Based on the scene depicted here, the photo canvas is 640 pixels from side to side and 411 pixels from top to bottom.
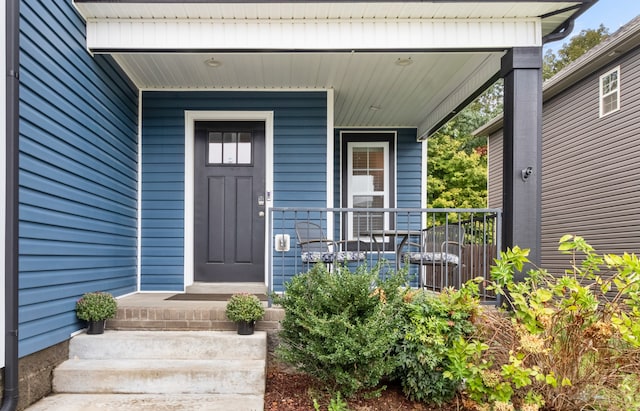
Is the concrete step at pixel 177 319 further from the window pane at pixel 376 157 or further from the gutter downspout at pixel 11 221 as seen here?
the window pane at pixel 376 157

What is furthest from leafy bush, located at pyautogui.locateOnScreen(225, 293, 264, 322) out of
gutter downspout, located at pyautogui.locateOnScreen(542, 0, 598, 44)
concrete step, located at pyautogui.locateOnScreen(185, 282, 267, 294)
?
gutter downspout, located at pyautogui.locateOnScreen(542, 0, 598, 44)

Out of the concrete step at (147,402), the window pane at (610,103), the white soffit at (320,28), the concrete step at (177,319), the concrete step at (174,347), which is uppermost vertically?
the window pane at (610,103)

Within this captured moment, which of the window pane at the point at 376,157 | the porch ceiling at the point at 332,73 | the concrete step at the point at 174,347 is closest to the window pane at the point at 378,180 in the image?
the window pane at the point at 376,157

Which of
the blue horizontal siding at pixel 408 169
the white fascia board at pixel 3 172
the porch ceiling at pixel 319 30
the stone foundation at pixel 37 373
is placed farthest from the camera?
the blue horizontal siding at pixel 408 169

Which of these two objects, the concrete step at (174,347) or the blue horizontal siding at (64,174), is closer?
the blue horizontal siding at (64,174)

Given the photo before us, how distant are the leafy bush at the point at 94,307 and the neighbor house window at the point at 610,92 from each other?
25.8 ft

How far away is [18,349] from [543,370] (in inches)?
126

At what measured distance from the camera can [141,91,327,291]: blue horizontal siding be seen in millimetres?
4531

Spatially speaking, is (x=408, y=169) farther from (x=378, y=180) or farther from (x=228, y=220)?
(x=228, y=220)

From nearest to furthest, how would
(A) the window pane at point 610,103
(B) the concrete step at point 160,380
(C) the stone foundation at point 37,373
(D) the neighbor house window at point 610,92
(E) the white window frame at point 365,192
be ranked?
1. (C) the stone foundation at point 37,373
2. (B) the concrete step at point 160,380
3. (E) the white window frame at point 365,192
4. (D) the neighbor house window at point 610,92
5. (A) the window pane at point 610,103

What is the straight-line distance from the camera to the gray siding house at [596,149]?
6605mm

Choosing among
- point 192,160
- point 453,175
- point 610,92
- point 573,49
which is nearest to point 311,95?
point 192,160

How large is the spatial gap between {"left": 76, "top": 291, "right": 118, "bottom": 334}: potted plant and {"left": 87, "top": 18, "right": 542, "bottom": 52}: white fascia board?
6.66ft

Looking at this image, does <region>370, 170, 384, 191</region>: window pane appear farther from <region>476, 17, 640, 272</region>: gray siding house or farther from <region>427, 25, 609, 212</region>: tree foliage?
<region>427, 25, 609, 212</region>: tree foliage
